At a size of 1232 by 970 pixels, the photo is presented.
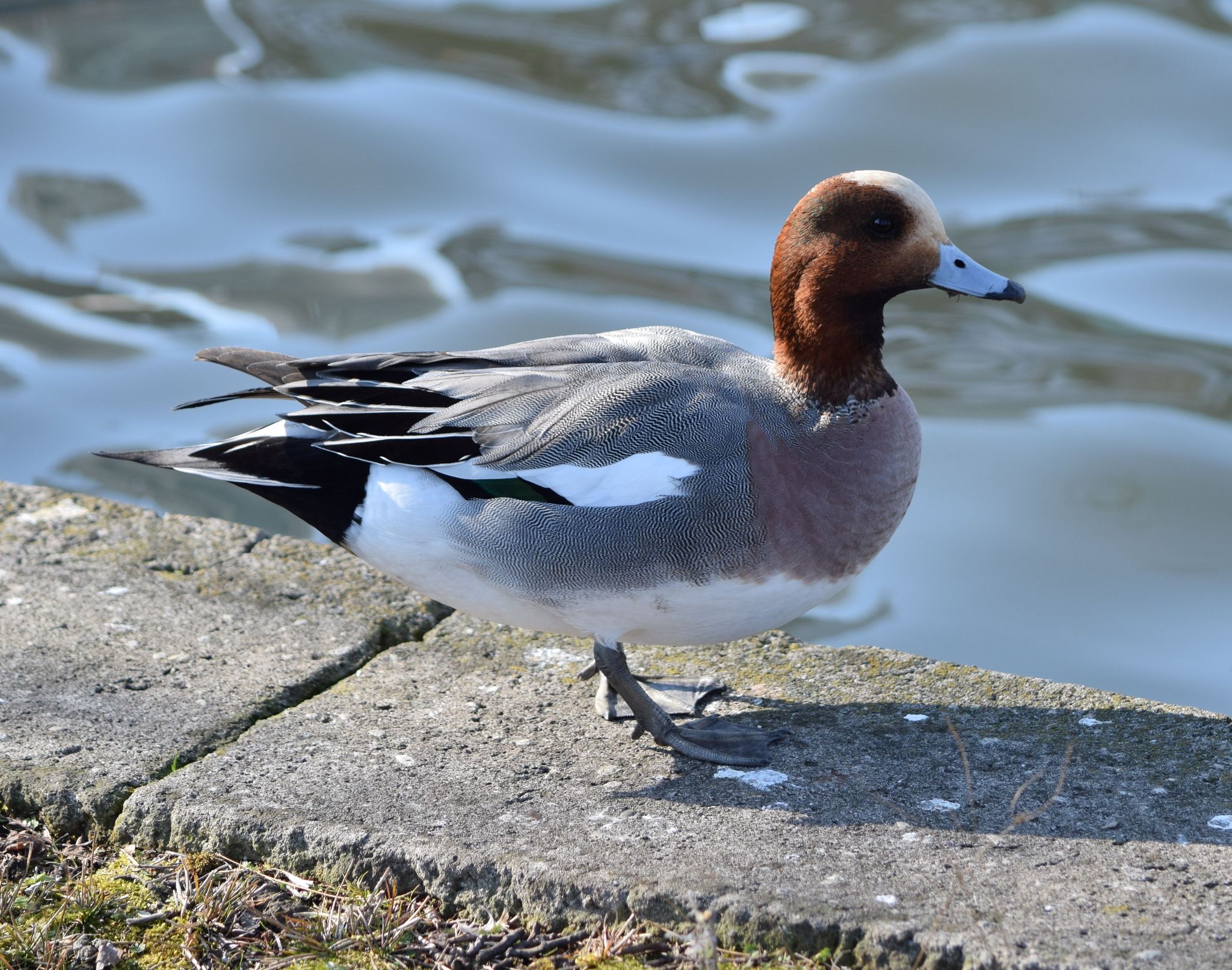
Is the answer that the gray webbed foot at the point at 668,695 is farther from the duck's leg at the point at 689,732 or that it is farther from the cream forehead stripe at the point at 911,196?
the cream forehead stripe at the point at 911,196

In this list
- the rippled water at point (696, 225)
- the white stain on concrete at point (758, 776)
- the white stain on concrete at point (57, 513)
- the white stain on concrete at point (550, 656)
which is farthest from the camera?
the rippled water at point (696, 225)

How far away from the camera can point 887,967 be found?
2314 mm

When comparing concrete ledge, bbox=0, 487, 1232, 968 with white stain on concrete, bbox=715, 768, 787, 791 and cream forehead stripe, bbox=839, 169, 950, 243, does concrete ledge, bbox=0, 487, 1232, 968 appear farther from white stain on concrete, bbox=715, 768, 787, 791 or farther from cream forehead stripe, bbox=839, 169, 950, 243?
cream forehead stripe, bbox=839, 169, 950, 243

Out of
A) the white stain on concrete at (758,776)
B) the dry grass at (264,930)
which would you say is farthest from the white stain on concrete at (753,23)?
the dry grass at (264,930)

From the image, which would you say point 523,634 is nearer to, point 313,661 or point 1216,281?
point 313,661

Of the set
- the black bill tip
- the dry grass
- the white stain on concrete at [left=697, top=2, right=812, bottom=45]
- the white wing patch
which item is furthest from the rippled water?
the dry grass

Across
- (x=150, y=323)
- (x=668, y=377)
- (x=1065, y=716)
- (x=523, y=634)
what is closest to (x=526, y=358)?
(x=668, y=377)

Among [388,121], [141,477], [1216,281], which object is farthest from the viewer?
[388,121]

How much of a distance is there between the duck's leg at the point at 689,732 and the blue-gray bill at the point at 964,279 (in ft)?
3.26

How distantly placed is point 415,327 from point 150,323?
1242mm

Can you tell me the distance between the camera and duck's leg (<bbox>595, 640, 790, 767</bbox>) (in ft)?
9.46

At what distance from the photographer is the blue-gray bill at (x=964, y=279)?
300 cm

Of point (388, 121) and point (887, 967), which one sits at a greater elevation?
point (388, 121)

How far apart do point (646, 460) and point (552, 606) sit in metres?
0.35
